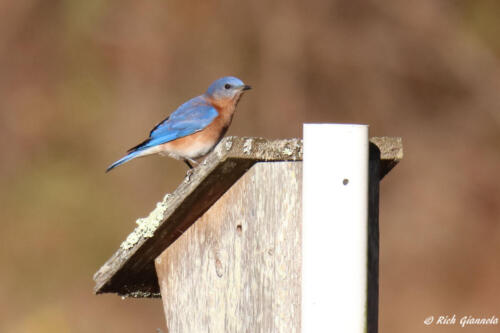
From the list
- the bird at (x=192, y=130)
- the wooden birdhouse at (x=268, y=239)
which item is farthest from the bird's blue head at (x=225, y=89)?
the wooden birdhouse at (x=268, y=239)

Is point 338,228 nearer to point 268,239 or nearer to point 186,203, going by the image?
point 268,239

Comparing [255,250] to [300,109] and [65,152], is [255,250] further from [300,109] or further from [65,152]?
[65,152]

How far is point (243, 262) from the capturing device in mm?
2996

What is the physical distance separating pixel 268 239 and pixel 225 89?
246 cm

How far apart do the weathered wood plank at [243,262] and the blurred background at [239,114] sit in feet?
15.1

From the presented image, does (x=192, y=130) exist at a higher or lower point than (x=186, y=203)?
higher

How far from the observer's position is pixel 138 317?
789cm

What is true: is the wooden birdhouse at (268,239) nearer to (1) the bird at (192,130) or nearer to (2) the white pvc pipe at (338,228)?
(2) the white pvc pipe at (338,228)

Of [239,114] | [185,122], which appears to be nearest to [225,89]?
[185,122]

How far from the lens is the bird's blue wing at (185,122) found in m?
4.75

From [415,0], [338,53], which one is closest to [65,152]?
[338,53]

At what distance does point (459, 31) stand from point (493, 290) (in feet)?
9.02

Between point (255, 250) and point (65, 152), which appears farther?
point (65, 152)

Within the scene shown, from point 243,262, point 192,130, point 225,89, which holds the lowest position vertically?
point 243,262
